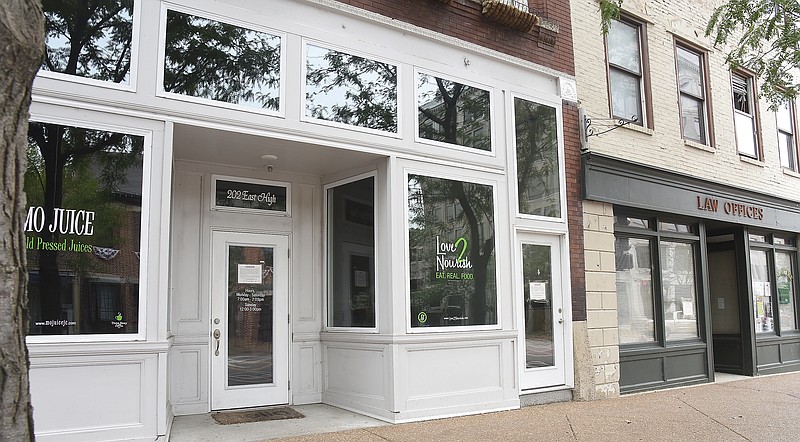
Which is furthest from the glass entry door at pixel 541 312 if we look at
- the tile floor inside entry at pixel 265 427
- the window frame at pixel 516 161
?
the tile floor inside entry at pixel 265 427

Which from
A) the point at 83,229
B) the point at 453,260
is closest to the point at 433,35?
the point at 453,260

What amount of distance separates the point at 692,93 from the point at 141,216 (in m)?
10.6

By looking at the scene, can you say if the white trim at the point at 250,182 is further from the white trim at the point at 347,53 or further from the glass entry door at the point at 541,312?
the glass entry door at the point at 541,312

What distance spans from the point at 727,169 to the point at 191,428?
1084 cm

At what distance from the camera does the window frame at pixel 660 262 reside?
1080 cm

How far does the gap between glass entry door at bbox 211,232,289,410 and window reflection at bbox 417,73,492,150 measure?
2.40m

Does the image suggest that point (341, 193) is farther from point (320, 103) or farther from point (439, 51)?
point (439, 51)

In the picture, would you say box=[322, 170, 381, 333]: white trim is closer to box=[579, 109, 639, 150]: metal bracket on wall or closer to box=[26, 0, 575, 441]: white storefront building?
box=[26, 0, 575, 441]: white storefront building

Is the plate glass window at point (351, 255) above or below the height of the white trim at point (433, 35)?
below

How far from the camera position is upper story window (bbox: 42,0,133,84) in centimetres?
586

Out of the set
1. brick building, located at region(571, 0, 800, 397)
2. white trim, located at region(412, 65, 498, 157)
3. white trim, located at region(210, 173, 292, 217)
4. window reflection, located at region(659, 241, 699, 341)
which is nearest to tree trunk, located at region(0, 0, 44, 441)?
white trim, located at region(210, 173, 292, 217)

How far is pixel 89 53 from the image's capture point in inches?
237

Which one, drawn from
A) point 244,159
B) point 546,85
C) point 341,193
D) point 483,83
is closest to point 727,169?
point 546,85

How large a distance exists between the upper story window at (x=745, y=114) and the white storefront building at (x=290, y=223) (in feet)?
19.0
